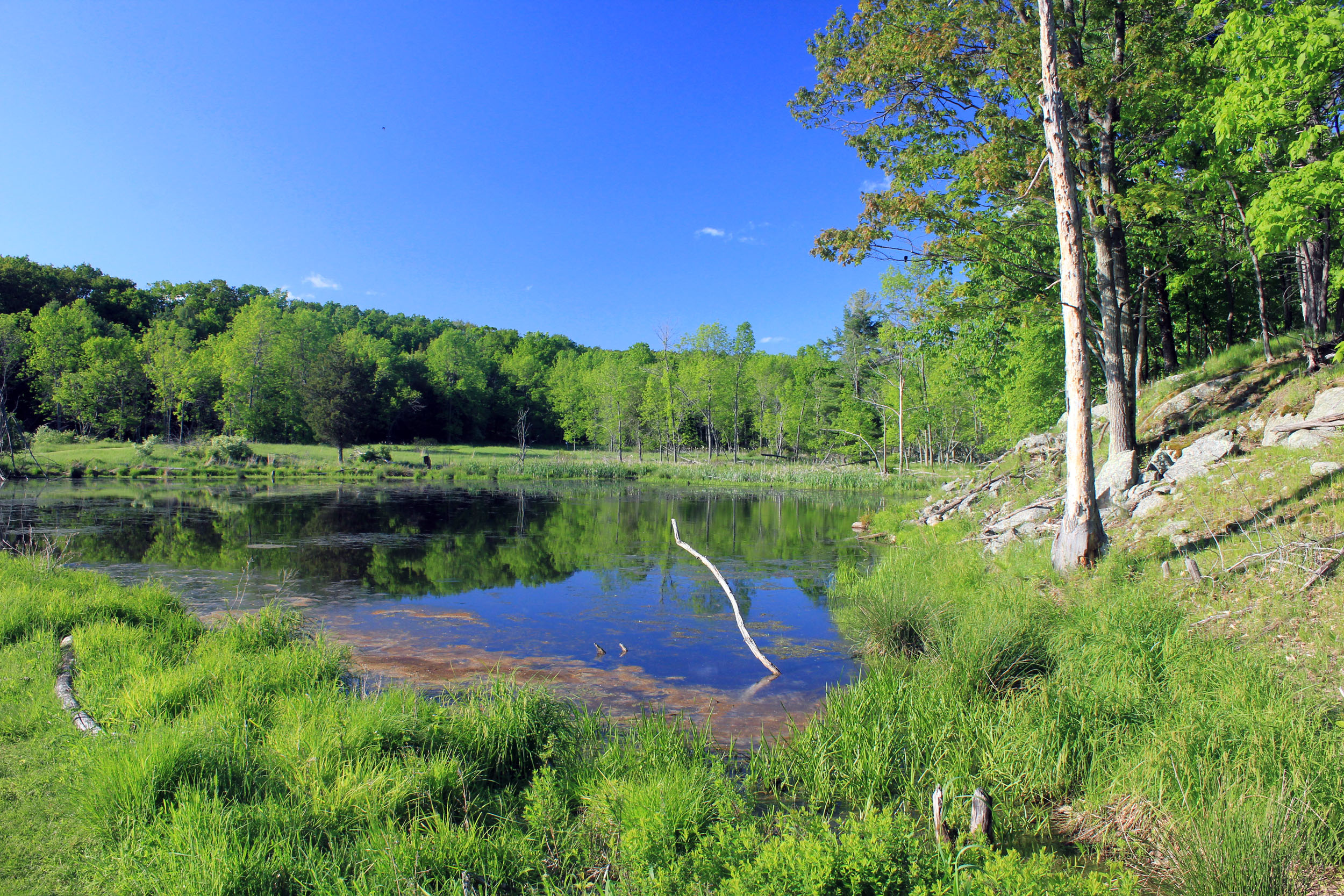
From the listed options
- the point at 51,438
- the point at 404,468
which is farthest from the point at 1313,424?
the point at 51,438

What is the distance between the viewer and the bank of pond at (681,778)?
3355 mm

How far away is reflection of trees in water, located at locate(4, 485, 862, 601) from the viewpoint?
14320mm

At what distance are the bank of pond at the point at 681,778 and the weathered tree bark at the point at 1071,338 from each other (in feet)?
7.19

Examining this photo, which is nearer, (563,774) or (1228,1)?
(563,774)

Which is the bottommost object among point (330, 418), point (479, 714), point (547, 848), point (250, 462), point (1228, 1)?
point (547, 848)

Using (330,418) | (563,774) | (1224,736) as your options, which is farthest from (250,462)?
(1224,736)

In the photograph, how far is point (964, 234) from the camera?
41.6 ft

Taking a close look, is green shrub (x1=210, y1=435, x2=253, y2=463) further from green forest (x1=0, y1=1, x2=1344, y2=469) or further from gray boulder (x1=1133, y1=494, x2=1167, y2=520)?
gray boulder (x1=1133, y1=494, x2=1167, y2=520)

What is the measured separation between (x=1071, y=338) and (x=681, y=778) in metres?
8.10

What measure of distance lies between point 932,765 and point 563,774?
259 centimetres

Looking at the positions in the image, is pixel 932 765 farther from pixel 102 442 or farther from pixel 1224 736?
pixel 102 442

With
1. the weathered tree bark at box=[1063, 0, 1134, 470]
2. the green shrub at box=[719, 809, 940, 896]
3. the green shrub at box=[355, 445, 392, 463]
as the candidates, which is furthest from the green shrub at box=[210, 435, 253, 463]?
the green shrub at box=[719, 809, 940, 896]

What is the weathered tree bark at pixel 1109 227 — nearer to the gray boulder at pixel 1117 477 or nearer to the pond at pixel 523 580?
the gray boulder at pixel 1117 477

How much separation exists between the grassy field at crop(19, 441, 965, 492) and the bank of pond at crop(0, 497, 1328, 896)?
31263 millimetres
